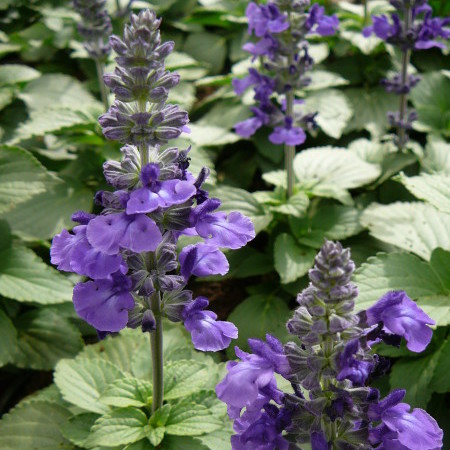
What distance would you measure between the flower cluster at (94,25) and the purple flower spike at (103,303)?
3475 millimetres

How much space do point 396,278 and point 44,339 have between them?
231cm

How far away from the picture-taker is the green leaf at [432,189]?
3.71 meters

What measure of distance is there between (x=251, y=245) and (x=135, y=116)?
9.85 feet

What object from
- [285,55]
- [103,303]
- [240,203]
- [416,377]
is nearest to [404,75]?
[285,55]

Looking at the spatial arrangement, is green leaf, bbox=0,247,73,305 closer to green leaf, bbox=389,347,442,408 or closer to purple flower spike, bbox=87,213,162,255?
purple flower spike, bbox=87,213,162,255

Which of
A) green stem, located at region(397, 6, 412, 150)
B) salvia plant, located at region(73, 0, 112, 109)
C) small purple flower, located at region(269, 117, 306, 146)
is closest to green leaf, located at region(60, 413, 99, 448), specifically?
small purple flower, located at region(269, 117, 306, 146)

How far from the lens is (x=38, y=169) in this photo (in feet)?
15.3

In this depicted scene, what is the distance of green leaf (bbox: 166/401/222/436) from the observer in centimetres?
310

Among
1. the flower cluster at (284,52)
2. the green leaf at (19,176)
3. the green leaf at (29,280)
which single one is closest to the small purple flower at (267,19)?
the flower cluster at (284,52)

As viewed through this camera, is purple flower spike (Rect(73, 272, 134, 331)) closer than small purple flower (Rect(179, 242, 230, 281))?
Yes

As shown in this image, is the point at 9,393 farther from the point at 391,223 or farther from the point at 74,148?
the point at 391,223

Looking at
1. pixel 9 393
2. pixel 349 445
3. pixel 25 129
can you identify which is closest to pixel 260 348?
pixel 349 445

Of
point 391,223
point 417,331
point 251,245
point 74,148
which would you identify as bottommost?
point 251,245

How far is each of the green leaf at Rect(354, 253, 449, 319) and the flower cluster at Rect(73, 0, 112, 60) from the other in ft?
9.81
